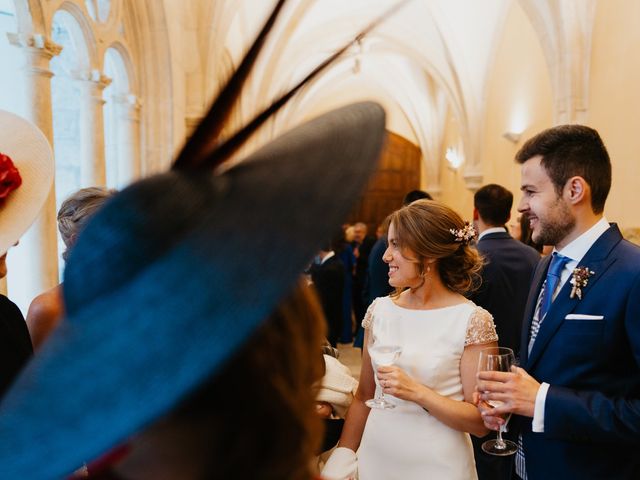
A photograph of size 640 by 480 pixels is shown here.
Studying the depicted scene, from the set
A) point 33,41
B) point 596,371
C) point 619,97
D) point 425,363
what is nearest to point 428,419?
point 425,363

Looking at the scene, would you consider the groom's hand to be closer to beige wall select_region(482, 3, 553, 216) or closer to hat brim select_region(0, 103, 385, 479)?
hat brim select_region(0, 103, 385, 479)

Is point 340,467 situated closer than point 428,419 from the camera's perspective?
Yes

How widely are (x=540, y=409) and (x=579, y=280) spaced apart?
Answer: 15.8 inches

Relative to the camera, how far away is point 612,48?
6.33 meters

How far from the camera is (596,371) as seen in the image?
1.48 meters

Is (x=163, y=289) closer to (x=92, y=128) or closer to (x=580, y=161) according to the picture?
(x=580, y=161)

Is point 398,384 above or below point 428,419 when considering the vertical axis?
above

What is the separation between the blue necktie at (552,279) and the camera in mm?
1678

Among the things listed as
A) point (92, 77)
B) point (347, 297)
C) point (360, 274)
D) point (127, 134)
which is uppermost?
point (92, 77)

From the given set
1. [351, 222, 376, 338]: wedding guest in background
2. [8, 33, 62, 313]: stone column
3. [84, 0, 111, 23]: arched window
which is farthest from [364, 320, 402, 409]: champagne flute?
[351, 222, 376, 338]: wedding guest in background

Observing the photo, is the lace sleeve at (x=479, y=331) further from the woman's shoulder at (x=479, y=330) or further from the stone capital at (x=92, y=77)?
the stone capital at (x=92, y=77)

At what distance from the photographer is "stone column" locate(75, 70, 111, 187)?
14.2 ft

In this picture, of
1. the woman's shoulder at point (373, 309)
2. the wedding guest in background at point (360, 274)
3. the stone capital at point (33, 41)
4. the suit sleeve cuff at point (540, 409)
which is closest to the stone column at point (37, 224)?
the stone capital at point (33, 41)

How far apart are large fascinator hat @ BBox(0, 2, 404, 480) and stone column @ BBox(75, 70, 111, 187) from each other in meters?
4.38
